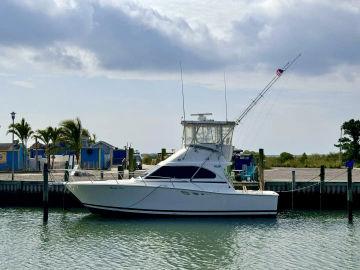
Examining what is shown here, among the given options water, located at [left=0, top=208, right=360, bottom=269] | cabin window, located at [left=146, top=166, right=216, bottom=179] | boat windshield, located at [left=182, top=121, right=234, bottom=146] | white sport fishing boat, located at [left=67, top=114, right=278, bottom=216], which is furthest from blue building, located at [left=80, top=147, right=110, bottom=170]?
cabin window, located at [left=146, top=166, right=216, bottom=179]

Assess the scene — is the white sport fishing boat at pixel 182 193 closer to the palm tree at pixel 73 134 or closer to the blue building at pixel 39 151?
the palm tree at pixel 73 134

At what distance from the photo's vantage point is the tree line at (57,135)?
61.4 meters

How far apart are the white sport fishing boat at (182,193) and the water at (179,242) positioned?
0.57 m

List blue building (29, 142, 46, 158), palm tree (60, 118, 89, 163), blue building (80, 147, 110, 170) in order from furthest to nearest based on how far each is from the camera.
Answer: blue building (29, 142, 46, 158) < blue building (80, 147, 110, 170) < palm tree (60, 118, 89, 163)

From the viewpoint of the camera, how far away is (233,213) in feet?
104

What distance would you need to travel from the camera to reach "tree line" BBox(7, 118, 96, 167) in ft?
202

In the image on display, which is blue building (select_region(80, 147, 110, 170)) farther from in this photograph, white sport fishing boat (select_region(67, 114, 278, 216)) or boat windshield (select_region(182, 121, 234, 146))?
boat windshield (select_region(182, 121, 234, 146))

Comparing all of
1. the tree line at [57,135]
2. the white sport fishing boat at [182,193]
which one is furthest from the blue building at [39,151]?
the white sport fishing boat at [182,193]

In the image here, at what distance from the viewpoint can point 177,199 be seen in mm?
31500

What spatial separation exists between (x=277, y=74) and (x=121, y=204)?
10.7 metres

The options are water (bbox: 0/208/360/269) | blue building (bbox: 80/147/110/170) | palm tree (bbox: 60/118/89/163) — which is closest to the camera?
water (bbox: 0/208/360/269)

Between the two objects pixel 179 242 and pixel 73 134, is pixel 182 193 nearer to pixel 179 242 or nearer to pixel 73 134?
pixel 179 242

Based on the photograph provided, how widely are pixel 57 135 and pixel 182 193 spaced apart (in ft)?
112

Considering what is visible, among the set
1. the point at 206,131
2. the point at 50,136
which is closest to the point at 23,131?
the point at 50,136
